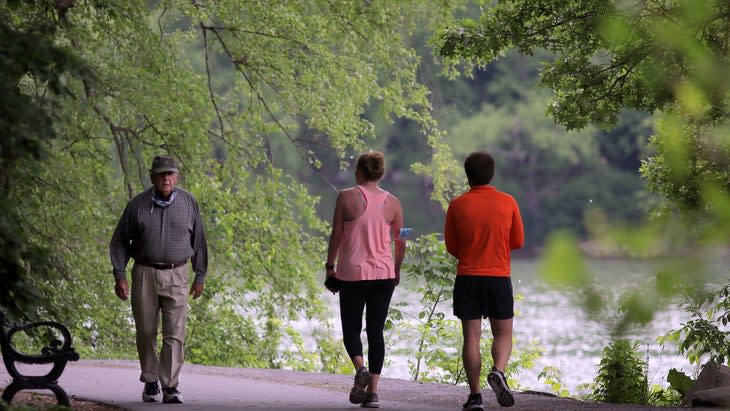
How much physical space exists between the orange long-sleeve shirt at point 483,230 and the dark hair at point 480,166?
8 cm

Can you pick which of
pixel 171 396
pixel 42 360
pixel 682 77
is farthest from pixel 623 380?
pixel 682 77

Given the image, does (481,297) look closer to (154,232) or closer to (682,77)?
(154,232)

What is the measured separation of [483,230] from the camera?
25.0ft

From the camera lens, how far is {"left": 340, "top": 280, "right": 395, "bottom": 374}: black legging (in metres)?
8.02

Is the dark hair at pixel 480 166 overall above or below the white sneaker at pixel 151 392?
above

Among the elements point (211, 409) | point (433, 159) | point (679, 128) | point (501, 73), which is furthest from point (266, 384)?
point (501, 73)

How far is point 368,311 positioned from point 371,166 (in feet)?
3.09

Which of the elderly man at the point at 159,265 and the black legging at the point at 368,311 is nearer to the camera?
the black legging at the point at 368,311

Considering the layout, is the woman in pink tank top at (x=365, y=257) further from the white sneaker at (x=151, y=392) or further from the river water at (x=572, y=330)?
the white sneaker at (x=151, y=392)

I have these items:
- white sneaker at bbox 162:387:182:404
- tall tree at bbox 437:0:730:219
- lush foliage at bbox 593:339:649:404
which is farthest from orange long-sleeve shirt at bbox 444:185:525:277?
tall tree at bbox 437:0:730:219

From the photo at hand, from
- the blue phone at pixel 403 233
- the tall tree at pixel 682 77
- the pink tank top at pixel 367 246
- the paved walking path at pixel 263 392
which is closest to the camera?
the tall tree at pixel 682 77

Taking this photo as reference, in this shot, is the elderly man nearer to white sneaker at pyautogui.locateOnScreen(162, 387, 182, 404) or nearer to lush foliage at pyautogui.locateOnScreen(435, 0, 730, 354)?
white sneaker at pyautogui.locateOnScreen(162, 387, 182, 404)

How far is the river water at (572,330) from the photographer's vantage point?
1.54 m

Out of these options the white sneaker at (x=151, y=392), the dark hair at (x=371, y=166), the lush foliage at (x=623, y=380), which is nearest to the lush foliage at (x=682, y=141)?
the dark hair at (x=371, y=166)
